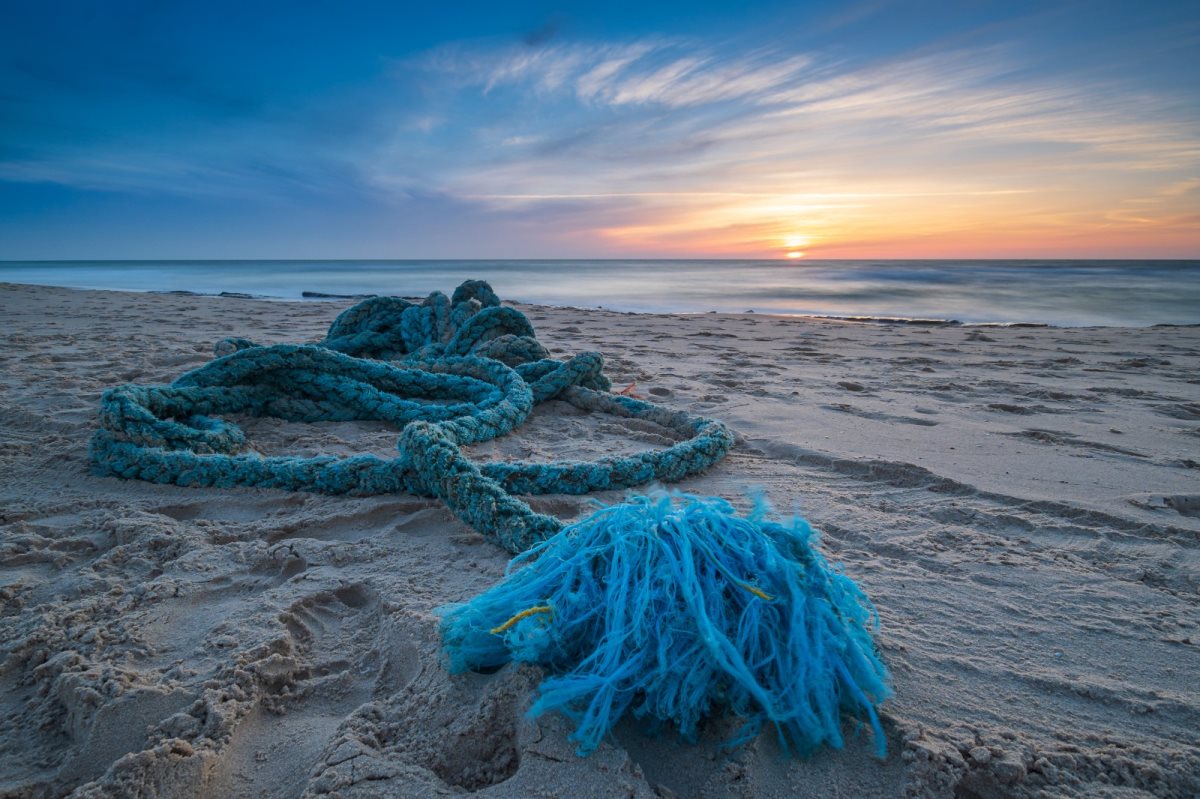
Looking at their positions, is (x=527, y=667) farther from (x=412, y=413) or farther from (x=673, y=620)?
(x=412, y=413)

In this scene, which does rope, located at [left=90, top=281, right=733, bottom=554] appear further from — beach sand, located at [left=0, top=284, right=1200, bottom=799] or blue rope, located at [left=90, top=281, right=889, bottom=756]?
blue rope, located at [left=90, top=281, right=889, bottom=756]

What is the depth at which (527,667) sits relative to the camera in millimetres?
904

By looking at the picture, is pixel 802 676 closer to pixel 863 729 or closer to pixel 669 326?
pixel 863 729

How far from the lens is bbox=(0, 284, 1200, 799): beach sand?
0.82 m

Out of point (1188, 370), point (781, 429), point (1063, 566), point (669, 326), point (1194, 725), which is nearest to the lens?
point (1194, 725)

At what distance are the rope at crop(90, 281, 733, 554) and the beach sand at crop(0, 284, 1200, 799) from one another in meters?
0.07

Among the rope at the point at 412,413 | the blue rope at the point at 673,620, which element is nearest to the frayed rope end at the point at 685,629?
the blue rope at the point at 673,620

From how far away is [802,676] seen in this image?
2.72ft

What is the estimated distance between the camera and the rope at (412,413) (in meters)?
1.65

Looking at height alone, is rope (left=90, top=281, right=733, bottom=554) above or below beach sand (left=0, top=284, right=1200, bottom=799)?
above

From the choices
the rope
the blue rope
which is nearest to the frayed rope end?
the blue rope

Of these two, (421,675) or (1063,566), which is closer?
(421,675)

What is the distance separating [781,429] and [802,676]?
1630mm

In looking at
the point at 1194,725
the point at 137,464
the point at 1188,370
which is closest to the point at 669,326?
the point at 1188,370
